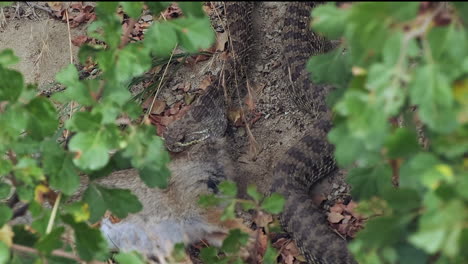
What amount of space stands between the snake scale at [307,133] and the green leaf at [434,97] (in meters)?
2.77

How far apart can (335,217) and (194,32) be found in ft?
9.31

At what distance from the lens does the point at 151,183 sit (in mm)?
2896

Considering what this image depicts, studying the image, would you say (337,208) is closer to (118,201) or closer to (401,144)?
(118,201)

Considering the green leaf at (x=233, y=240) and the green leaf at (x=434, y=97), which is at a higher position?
the green leaf at (x=434, y=97)

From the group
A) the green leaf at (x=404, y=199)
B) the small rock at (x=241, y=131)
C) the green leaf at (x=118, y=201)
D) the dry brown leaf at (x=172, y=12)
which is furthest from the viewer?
the dry brown leaf at (x=172, y=12)

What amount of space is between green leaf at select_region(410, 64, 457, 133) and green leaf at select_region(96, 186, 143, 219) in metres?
1.56

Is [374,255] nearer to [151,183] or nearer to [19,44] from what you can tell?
[151,183]

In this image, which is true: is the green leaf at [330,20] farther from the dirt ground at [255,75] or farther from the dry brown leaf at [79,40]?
the dry brown leaf at [79,40]

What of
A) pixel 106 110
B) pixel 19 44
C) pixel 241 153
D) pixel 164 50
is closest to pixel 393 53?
pixel 164 50

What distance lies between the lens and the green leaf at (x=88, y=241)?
109 inches

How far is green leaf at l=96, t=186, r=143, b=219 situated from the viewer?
9.63ft

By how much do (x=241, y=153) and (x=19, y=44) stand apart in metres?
3.24

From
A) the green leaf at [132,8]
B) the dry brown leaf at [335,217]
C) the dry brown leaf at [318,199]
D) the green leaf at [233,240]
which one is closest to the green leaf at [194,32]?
the green leaf at [132,8]

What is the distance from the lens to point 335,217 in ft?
16.1
